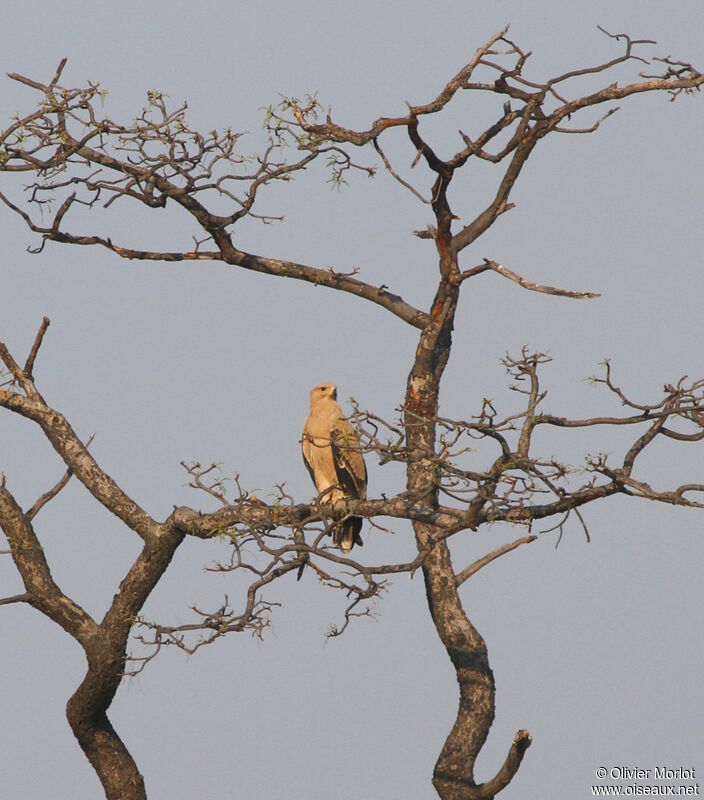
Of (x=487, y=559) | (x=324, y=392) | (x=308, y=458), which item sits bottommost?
(x=487, y=559)

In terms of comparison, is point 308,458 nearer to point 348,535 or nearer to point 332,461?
point 332,461

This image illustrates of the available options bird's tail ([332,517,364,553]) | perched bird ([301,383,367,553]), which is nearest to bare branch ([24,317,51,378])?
perched bird ([301,383,367,553])

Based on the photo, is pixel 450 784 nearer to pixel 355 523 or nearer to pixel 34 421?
pixel 355 523

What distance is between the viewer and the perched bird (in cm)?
1016

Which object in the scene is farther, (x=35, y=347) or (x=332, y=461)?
(x=332, y=461)

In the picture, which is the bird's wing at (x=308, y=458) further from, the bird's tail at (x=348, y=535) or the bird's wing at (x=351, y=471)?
the bird's tail at (x=348, y=535)

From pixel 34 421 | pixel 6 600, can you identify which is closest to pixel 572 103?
pixel 34 421

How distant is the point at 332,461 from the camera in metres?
10.6

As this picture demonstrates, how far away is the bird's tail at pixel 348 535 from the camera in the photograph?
10.1m

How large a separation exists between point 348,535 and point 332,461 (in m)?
0.69

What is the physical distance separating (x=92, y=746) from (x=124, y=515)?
1.67 metres

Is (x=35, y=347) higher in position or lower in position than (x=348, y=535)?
higher

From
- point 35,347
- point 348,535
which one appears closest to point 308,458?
point 348,535

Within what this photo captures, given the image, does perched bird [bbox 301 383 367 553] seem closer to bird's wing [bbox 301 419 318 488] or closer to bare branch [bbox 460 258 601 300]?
bird's wing [bbox 301 419 318 488]
